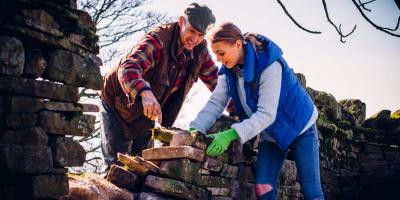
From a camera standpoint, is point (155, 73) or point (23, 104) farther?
point (155, 73)

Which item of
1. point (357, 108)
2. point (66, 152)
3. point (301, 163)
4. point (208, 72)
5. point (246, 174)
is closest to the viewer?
point (66, 152)

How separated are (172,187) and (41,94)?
45.7 inches

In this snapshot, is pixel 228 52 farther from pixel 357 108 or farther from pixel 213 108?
pixel 357 108

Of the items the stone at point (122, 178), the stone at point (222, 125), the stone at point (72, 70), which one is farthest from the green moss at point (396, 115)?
the stone at point (72, 70)

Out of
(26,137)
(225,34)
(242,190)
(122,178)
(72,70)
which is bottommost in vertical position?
(242,190)

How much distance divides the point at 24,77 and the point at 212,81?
2317mm

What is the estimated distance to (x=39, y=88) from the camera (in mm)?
2332

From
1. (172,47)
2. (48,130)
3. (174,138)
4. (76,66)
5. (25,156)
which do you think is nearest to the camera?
(25,156)

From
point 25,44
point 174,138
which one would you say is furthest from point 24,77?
point 174,138

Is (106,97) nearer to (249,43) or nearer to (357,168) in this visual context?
(249,43)

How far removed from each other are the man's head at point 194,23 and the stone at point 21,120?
1.74m

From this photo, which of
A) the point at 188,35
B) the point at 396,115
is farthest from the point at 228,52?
the point at 396,115

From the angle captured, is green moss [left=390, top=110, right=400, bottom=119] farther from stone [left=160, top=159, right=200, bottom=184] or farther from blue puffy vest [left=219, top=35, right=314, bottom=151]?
stone [left=160, top=159, right=200, bottom=184]

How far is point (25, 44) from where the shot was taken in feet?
7.59
